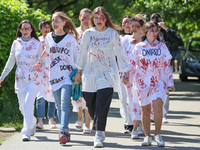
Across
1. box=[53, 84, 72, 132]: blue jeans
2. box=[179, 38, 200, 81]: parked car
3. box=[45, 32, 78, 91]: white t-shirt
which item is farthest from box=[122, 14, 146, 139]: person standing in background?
box=[179, 38, 200, 81]: parked car

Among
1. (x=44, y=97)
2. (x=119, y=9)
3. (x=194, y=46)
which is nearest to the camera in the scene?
(x=44, y=97)

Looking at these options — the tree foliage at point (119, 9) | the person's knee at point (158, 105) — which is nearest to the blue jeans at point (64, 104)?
the person's knee at point (158, 105)

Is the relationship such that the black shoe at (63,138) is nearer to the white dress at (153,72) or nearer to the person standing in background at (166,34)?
the white dress at (153,72)

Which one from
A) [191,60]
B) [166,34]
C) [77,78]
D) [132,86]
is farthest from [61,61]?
[191,60]

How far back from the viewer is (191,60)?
21625mm

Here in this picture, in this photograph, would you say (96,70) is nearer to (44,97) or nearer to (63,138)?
(63,138)

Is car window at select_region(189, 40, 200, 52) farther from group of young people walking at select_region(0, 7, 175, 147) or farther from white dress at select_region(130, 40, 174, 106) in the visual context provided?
white dress at select_region(130, 40, 174, 106)

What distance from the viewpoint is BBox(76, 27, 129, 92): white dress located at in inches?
321

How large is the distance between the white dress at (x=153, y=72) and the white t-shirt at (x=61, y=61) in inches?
41.4

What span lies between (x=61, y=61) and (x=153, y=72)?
4.57 feet

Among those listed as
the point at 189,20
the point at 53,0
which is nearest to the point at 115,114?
the point at 189,20

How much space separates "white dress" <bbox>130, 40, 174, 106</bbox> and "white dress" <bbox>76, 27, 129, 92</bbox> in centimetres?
34

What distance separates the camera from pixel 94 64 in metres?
8.19

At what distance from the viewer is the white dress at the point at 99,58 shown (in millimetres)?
8156
